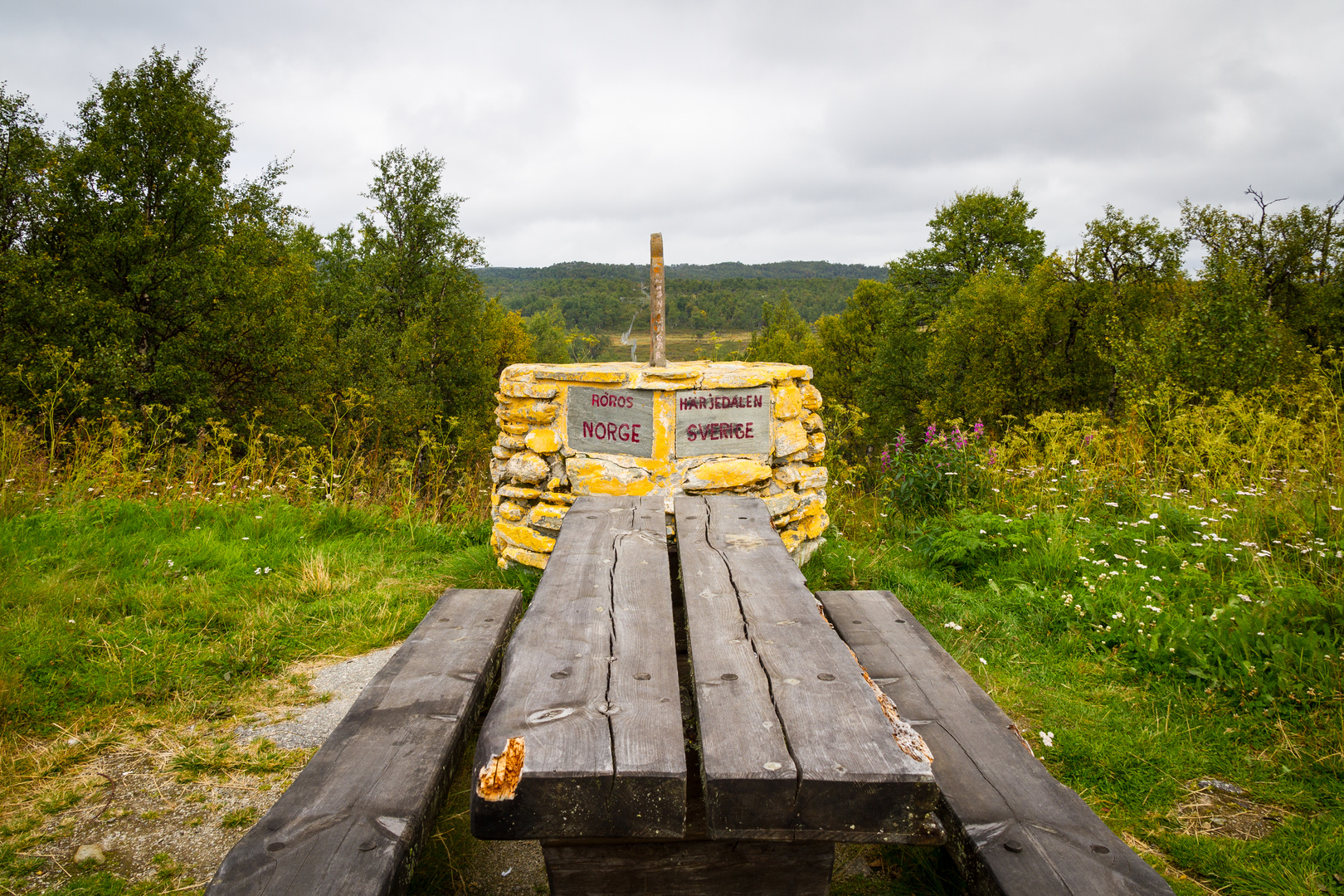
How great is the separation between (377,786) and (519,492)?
2.76 meters

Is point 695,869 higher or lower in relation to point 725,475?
lower

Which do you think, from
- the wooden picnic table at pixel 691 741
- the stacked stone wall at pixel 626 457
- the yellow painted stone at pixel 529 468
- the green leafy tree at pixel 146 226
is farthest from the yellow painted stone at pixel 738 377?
the green leafy tree at pixel 146 226

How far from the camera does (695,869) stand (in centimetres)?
152

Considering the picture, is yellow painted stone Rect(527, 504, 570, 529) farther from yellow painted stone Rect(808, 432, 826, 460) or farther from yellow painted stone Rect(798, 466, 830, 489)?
yellow painted stone Rect(808, 432, 826, 460)

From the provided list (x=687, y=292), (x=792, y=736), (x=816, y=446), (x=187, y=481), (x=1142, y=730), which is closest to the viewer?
(x=792, y=736)

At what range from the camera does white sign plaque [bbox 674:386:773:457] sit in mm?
4086

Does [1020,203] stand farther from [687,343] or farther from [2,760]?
[687,343]

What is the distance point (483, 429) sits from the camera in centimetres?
2355

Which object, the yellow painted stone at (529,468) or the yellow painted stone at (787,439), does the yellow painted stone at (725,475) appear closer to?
the yellow painted stone at (787,439)

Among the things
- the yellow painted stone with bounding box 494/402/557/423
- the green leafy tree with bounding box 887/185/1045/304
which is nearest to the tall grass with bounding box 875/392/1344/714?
the yellow painted stone with bounding box 494/402/557/423

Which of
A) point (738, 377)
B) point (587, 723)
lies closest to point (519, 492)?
point (738, 377)

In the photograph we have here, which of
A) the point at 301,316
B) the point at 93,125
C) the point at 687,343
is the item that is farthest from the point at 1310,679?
the point at 687,343

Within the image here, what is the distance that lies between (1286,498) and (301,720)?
18.1ft

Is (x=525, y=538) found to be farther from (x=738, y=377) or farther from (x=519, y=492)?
(x=738, y=377)
